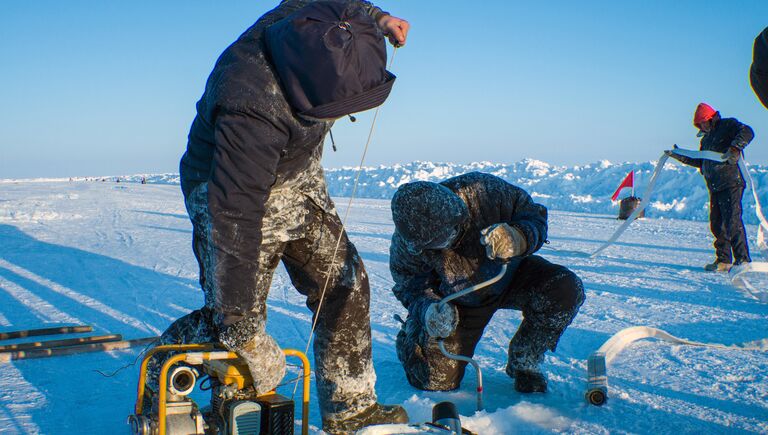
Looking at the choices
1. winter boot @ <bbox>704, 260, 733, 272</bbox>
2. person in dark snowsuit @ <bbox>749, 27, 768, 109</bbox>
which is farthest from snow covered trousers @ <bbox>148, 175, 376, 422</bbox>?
winter boot @ <bbox>704, 260, 733, 272</bbox>

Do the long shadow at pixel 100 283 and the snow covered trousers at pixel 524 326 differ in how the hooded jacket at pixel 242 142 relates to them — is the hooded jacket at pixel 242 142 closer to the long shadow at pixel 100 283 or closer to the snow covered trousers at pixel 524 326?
the snow covered trousers at pixel 524 326

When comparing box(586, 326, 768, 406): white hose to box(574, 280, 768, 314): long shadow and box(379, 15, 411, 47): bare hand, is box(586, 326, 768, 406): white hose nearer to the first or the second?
box(574, 280, 768, 314): long shadow

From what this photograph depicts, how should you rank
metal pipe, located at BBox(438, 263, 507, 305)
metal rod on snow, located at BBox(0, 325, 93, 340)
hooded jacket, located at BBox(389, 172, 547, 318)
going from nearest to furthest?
metal pipe, located at BBox(438, 263, 507, 305), hooded jacket, located at BBox(389, 172, 547, 318), metal rod on snow, located at BBox(0, 325, 93, 340)

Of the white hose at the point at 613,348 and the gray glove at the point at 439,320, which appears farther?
the gray glove at the point at 439,320

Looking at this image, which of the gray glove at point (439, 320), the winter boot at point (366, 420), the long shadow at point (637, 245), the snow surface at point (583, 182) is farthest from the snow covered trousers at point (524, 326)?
the snow surface at point (583, 182)

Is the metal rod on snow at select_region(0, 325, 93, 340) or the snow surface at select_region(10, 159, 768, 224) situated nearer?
the metal rod on snow at select_region(0, 325, 93, 340)

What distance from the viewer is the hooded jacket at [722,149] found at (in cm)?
690

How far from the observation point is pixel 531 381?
304 cm

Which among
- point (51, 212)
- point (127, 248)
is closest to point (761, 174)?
point (127, 248)

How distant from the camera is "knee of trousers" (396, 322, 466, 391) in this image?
10.1ft

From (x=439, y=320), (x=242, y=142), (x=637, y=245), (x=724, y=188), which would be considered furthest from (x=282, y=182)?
(x=637, y=245)

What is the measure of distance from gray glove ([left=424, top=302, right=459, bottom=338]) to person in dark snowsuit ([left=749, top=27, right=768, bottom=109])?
1.64 meters

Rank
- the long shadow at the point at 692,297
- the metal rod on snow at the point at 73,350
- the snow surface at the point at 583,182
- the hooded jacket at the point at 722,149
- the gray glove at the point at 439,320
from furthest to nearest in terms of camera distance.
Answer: the snow surface at the point at 583,182, the hooded jacket at the point at 722,149, the long shadow at the point at 692,297, the metal rod on snow at the point at 73,350, the gray glove at the point at 439,320

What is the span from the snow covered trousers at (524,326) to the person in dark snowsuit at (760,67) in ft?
4.13
